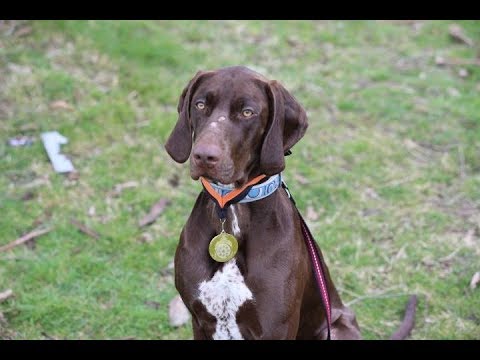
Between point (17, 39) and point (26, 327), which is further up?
point (17, 39)

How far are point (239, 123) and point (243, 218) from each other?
1.66ft

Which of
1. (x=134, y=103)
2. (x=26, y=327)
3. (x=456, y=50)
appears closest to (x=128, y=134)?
(x=134, y=103)

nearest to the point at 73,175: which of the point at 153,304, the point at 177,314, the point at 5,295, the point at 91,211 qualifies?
the point at 91,211

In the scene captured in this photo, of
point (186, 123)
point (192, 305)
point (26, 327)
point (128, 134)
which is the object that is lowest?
point (26, 327)

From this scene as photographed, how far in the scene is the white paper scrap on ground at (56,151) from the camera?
621 centimetres

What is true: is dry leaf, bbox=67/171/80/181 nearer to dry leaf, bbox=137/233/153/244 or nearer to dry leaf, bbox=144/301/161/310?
dry leaf, bbox=137/233/153/244

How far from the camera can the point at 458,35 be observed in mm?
8812

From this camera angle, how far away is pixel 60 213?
5754mm

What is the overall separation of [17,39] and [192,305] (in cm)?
491

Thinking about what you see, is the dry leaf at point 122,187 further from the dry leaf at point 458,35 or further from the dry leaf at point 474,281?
the dry leaf at point 458,35

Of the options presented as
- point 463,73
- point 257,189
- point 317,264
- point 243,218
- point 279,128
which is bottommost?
point 463,73

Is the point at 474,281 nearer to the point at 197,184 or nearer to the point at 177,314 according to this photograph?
the point at 177,314

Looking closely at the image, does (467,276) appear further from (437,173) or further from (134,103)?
(134,103)

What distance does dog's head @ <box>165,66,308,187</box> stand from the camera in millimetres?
3273
